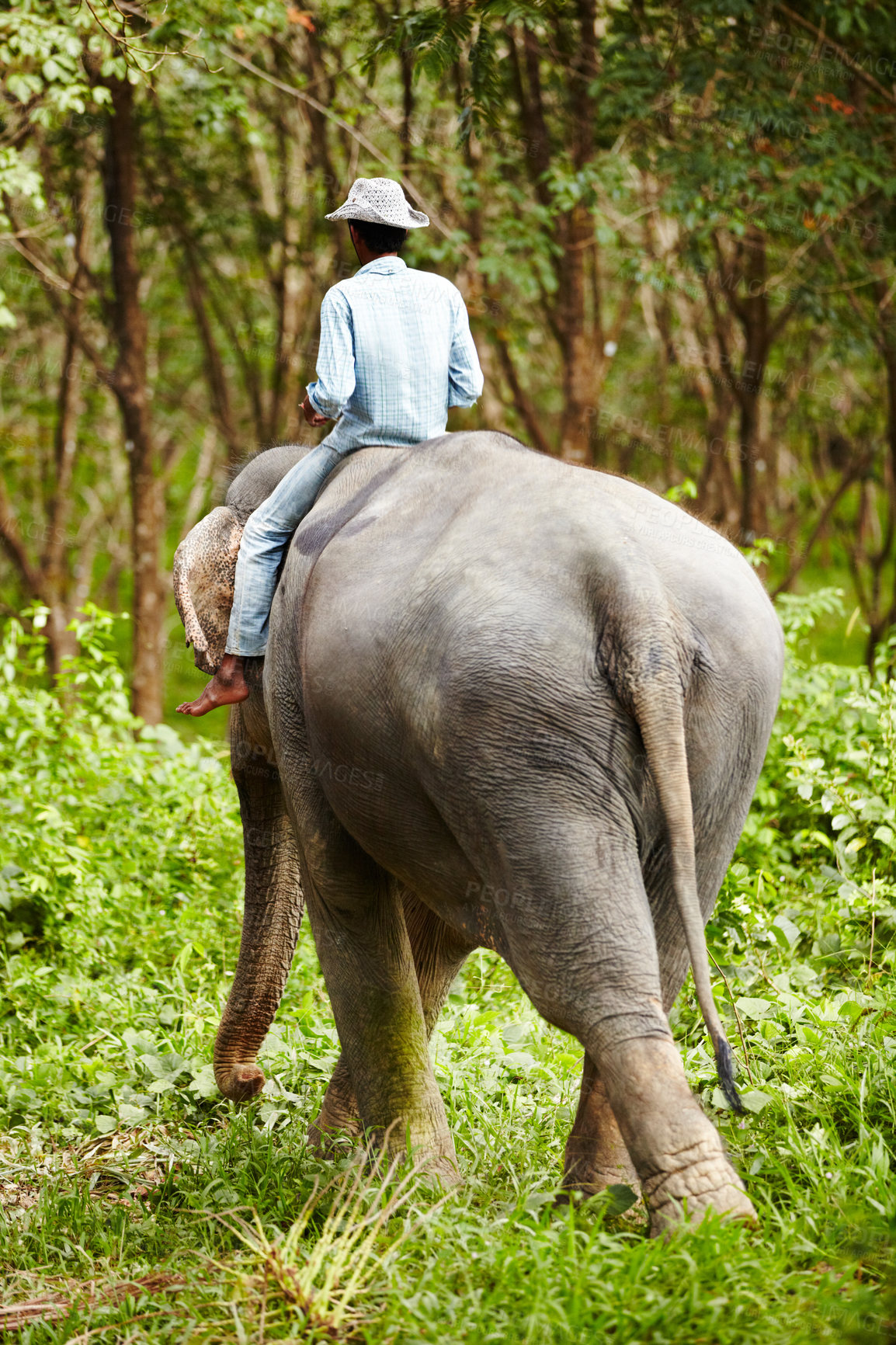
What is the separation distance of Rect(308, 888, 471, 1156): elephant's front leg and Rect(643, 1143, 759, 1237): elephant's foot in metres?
1.26

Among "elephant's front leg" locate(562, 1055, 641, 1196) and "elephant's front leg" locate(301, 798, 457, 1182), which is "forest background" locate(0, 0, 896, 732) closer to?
"elephant's front leg" locate(301, 798, 457, 1182)

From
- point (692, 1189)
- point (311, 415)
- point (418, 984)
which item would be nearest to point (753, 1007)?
point (418, 984)

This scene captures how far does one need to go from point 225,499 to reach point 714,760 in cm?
170

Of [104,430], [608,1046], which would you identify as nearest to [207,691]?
[608,1046]

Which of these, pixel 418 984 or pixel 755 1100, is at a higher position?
pixel 418 984

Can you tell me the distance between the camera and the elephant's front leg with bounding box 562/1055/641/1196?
2639 millimetres

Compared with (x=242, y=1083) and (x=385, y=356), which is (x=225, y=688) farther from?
(x=242, y=1083)

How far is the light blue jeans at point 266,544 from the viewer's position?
3.05m

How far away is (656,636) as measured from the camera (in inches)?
89.2

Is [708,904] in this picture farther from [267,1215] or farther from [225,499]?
[225,499]

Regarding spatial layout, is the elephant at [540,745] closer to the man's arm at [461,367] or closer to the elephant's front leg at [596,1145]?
the elephant's front leg at [596,1145]

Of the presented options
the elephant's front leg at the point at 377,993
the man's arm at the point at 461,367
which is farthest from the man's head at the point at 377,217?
the elephant's front leg at the point at 377,993

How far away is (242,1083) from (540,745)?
6.12ft

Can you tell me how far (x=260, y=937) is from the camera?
375cm
